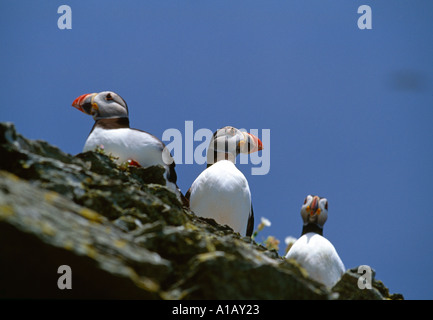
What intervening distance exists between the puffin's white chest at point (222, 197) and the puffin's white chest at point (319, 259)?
1258 mm

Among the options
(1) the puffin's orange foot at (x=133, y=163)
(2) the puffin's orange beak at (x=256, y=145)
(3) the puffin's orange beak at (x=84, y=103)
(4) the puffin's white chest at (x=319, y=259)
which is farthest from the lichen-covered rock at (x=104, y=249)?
(2) the puffin's orange beak at (x=256, y=145)

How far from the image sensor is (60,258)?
3.14 m

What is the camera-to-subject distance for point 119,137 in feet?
22.0

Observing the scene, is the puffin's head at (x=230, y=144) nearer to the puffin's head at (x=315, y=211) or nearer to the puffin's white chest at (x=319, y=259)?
the puffin's head at (x=315, y=211)

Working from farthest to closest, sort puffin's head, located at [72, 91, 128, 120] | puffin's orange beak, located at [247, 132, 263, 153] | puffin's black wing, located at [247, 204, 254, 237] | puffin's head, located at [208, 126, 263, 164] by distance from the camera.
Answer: puffin's orange beak, located at [247, 132, 263, 153], puffin's head, located at [208, 126, 263, 164], puffin's black wing, located at [247, 204, 254, 237], puffin's head, located at [72, 91, 128, 120]

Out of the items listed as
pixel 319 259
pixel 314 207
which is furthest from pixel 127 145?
pixel 319 259

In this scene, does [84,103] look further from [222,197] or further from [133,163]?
[222,197]

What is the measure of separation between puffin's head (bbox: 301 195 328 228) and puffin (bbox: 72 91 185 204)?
1635 mm

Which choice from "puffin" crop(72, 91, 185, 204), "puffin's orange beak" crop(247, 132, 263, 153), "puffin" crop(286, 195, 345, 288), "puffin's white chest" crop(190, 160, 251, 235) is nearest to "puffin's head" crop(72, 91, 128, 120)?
"puffin" crop(72, 91, 185, 204)

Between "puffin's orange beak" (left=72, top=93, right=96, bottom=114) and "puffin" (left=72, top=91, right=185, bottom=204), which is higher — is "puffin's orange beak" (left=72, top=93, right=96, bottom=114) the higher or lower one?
the higher one

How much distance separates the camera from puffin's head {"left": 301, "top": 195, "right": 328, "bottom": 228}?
694 cm

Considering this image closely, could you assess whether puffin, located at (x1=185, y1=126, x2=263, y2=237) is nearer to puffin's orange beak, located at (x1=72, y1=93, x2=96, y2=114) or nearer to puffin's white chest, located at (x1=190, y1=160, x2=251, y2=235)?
puffin's white chest, located at (x1=190, y1=160, x2=251, y2=235)
